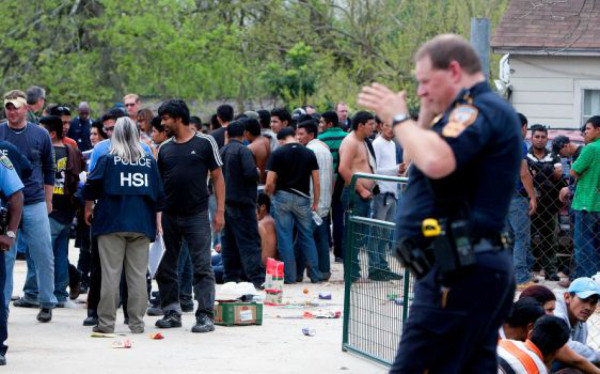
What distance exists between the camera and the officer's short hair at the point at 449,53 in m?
4.98

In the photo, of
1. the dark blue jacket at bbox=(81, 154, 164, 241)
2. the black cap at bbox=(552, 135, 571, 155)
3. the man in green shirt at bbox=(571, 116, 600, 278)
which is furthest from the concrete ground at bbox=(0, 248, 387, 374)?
the black cap at bbox=(552, 135, 571, 155)

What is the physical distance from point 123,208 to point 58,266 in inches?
77.4

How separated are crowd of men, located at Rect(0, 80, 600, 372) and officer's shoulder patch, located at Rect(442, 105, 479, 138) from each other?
10.8 ft

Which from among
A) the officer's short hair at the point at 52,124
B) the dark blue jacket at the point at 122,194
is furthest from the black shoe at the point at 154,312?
the officer's short hair at the point at 52,124

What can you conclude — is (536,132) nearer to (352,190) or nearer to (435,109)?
(352,190)

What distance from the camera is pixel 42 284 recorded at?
426 inches

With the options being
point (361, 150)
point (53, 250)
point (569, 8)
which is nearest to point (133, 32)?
point (569, 8)

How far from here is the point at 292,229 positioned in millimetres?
14125

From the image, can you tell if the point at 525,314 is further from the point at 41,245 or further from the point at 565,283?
the point at 565,283

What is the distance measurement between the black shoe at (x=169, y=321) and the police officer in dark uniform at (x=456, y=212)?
19.4 feet

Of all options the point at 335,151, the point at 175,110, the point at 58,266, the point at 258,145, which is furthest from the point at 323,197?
the point at 175,110

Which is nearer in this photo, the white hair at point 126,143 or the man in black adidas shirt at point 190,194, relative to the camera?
the white hair at point 126,143

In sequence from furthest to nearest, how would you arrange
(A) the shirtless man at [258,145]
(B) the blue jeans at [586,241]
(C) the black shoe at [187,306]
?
(A) the shirtless man at [258,145] < (B) the blue jeans at [586,241] < (C) the black shoe at [187,306]

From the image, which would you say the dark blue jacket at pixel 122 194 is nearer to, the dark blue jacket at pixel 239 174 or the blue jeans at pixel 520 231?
the dark blue jacket at pixel 239 174
